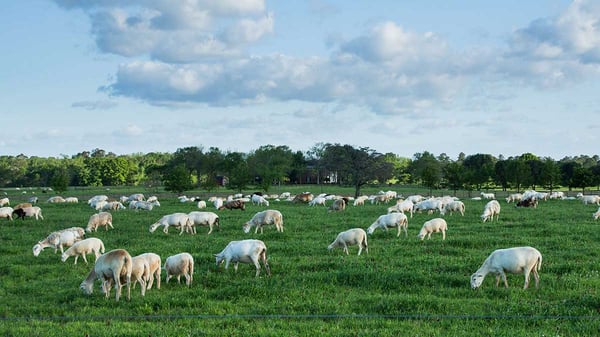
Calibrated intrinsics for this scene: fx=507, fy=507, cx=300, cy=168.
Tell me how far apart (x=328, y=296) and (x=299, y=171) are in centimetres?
12775

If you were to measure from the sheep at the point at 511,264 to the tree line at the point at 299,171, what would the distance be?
2152 inches

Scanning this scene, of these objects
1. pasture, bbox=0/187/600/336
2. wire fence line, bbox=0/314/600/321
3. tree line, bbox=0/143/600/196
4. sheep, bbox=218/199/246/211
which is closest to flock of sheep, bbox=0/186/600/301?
pasture, bbox=0/187/600/336

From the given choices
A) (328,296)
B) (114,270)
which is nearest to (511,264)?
(328,296)

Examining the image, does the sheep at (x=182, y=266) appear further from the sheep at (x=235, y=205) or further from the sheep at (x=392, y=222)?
the sheep at (x=235, y=205)

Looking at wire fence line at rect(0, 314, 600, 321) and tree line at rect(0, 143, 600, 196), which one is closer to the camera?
wire fence line at rect(0, 314, 600, 321)

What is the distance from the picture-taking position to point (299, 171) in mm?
141000

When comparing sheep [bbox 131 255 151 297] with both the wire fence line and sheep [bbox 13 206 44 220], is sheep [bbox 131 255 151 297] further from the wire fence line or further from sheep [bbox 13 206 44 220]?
sheep [bbox 13 206 44 220]

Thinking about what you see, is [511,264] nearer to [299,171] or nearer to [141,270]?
[141,270]

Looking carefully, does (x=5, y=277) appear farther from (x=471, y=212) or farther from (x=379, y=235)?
(x=471, y=212)

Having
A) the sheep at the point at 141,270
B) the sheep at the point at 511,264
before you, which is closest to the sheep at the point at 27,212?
the sheep at the point at 141,270

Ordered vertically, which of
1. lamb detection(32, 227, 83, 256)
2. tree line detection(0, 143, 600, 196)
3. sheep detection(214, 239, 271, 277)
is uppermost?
tree line detection(0, 143, 600, 196)

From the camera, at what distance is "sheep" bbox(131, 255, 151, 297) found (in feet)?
46.8

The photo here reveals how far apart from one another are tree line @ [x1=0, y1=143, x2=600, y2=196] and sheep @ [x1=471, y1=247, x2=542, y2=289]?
5467cm

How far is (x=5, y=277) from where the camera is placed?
17.2 meters
